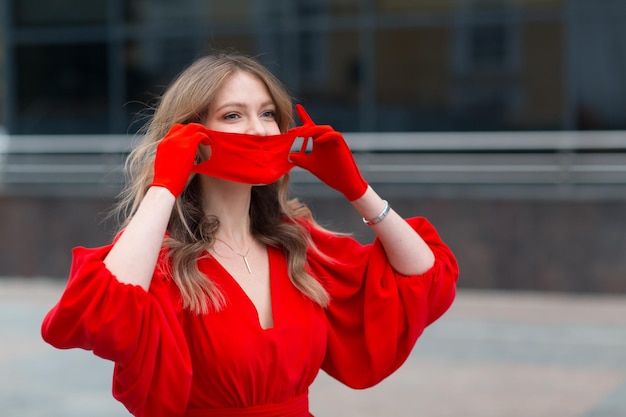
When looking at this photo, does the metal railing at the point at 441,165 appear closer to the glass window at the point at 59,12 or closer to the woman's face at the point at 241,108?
the glass window at the point at 59,12

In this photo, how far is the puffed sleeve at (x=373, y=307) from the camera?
2.91m

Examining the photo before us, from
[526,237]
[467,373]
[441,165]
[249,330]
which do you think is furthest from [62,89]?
[249,330]

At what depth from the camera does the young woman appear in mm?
2453

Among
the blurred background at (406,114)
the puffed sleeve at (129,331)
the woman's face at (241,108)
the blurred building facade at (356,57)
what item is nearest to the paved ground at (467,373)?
the blurred background at (406,114)

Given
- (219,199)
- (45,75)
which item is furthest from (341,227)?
(219,199)

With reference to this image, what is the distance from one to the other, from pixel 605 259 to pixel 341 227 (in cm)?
284

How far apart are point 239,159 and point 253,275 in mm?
328

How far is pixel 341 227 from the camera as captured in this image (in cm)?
1180

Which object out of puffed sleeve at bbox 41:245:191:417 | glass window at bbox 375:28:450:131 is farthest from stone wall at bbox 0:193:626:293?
puffed sleeve at bbox 41:245:191:417

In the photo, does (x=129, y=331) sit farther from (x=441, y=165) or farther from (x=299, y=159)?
(x=441, y=165)

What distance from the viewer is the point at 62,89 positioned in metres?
15.8

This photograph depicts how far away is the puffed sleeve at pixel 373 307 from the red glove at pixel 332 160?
21cm

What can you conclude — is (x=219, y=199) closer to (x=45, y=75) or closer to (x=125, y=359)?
(x=125, y=359)

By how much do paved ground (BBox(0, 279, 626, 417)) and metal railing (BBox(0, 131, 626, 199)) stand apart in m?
1.79
